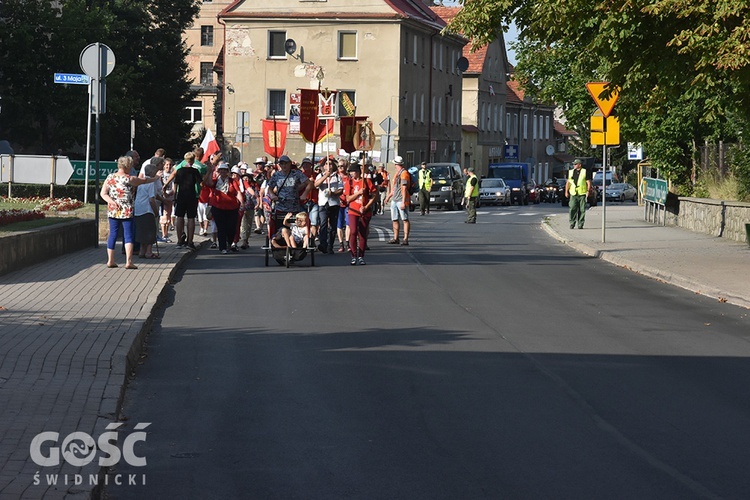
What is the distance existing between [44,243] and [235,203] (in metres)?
4.59

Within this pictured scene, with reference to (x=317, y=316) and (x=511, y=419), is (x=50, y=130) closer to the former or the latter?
(x=317, y=316)

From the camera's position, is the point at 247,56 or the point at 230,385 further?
the point at 247,56

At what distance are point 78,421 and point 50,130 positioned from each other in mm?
57559

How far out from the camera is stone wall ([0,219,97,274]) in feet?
55.0

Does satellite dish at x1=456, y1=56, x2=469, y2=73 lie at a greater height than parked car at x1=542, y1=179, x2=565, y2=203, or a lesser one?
greater

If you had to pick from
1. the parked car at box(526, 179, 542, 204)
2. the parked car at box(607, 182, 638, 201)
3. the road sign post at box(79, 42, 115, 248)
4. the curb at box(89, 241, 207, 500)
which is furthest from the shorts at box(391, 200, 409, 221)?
the parked car at box(607, 182, 638, 201)

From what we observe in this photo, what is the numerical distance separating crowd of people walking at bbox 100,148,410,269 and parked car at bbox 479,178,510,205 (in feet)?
113

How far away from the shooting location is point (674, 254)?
23.4 metres

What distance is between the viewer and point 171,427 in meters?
7.89

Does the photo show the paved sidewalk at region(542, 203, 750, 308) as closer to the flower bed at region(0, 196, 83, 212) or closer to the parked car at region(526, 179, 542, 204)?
the flower bed at region(0, 196, 83, 212)

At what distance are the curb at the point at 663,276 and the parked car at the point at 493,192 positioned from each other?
33371 mm

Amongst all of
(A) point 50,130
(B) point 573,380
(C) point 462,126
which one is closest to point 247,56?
(A) point 50,130

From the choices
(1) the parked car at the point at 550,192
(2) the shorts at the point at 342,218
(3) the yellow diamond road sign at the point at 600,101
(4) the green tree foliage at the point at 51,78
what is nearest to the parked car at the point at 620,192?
(1) the parked car at the point at 550,192

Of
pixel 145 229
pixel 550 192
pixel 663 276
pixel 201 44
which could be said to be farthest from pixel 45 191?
pixel 201 44
